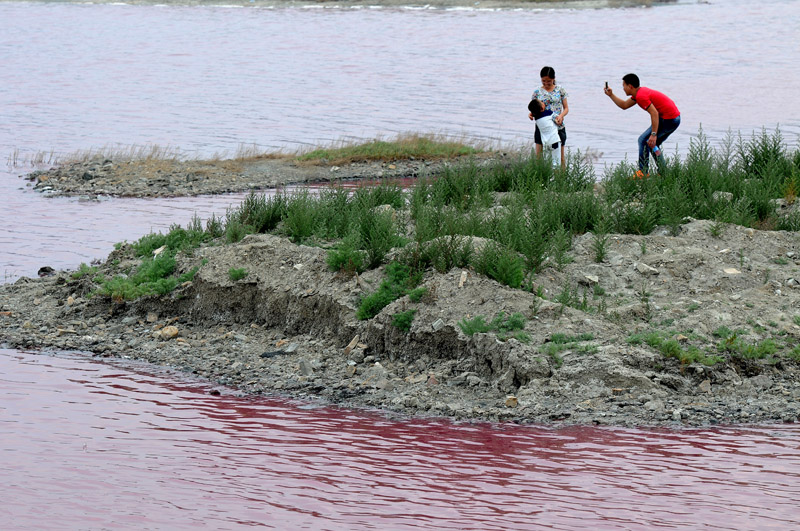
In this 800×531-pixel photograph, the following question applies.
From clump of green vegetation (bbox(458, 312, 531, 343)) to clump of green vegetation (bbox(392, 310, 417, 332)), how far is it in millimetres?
499

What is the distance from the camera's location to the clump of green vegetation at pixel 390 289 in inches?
378

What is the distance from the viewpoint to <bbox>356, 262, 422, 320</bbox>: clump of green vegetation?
9609mm

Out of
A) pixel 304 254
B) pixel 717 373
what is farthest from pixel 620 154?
pixel 717 373

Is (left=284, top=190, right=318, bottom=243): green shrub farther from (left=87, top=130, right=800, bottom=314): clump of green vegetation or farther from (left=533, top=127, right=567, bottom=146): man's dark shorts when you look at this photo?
(left=533, top=127, right=567, bottom=146): man's dark shorts

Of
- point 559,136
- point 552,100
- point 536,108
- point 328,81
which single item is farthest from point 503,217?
point 328,81

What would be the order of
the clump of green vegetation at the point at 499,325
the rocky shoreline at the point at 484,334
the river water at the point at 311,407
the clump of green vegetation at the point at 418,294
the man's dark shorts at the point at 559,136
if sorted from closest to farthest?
1. the river water at the point at 311,407
2. the rocky shoreline at the point at 484,334
3. the clump of green vegetation at the point at 499,325
4. the clump of green vegetation at the point at 418,294
5. the man's dark shorts at the point at 559,136

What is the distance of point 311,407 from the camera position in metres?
8.34

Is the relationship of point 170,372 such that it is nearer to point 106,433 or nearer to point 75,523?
point 106,433

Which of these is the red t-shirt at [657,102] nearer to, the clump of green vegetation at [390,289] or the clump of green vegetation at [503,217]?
the clump of green vegetation at [503,217]

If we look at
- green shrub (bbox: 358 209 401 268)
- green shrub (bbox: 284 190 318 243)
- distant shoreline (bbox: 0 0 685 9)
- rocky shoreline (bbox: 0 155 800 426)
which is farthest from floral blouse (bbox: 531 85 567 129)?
Result: distant shoreline (bbox: 0 0 685 9)

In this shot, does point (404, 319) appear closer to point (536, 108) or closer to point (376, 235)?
point (376, 235)

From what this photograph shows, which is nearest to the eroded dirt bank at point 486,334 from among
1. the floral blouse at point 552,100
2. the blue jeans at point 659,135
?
the blue jeans at point 659,135

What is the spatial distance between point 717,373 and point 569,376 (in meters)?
1.20

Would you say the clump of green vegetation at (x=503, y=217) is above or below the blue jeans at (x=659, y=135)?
below
